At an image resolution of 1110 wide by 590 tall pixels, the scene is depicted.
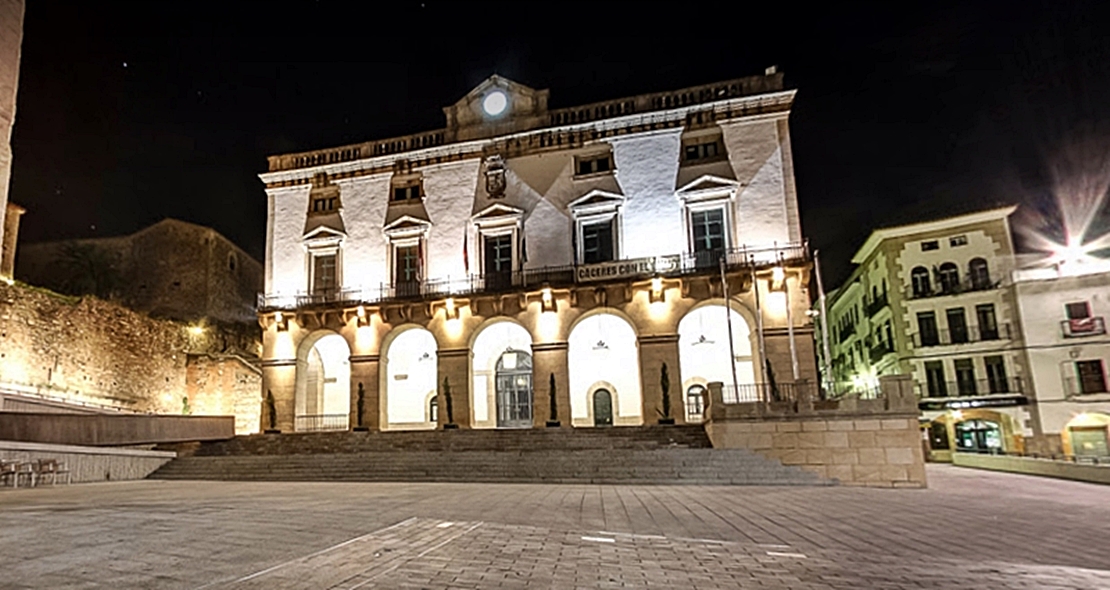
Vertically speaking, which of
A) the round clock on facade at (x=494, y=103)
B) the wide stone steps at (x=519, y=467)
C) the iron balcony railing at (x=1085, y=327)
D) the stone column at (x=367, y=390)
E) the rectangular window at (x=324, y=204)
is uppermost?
the round clock on facade at (x=494, y=103)

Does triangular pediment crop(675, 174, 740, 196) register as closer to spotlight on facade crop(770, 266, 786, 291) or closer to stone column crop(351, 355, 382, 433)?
spotlight on facade crop(770, 266, 786, 291)

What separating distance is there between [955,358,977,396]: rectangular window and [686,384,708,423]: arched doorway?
1471 centimetres

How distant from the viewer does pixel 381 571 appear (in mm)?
4777

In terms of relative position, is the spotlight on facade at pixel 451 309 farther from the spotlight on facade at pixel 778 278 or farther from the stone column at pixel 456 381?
the spotlight on facade at pixel 778 278

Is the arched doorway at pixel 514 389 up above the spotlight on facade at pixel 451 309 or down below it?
below

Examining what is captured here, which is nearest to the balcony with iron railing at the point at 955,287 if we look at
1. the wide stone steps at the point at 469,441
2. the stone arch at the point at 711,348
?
the stone arch at the point at 711,348

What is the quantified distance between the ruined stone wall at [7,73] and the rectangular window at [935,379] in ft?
110

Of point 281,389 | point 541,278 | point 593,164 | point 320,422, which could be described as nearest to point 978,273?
point 593,164

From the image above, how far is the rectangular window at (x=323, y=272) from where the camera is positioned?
25.3 metres

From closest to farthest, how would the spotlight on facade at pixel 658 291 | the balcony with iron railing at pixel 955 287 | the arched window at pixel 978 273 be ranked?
the spotlight on facade at pixel 658 291, the balcony with iron railing at pixel 955 287, the arched window at pixel 978 273

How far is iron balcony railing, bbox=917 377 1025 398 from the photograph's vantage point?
27.3m

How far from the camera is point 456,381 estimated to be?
22.6 meters

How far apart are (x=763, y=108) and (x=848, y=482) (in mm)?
13779

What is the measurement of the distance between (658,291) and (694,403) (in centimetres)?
457
